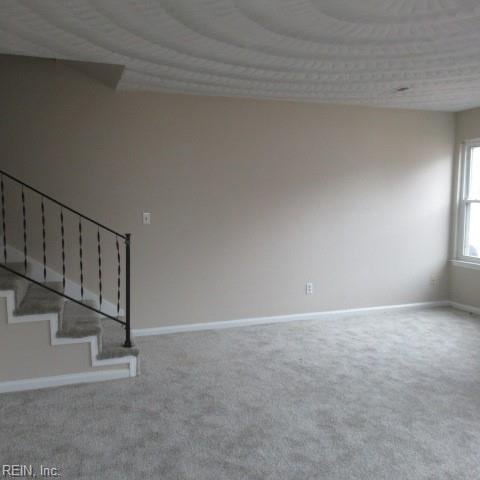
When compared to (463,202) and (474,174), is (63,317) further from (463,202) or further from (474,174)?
(474,174)

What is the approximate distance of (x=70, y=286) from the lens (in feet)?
14.4

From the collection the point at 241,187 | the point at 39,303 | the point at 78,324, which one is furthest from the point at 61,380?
the point at 241,187

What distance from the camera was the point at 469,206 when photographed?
18.8 ft

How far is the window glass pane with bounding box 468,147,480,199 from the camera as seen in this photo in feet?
18.5

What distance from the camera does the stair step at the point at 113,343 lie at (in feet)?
11.5

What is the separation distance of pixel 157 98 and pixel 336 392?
3.07 m

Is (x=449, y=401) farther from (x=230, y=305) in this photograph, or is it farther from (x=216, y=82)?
(x=216, y=82)

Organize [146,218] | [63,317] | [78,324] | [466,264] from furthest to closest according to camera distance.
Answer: [466,264] → [146,218] → [63,317] → [78,324]

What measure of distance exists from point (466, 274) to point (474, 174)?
1.21 m

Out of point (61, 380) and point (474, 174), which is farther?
point (474, 174)

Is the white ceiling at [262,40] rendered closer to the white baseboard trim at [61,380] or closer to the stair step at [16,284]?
the stair step at [16,284]

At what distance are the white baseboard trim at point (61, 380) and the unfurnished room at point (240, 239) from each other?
1 cm

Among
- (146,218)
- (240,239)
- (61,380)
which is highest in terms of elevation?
(146,218)

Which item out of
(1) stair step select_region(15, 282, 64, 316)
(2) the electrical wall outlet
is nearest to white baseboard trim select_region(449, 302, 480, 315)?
(2) the electrical wall outlet
